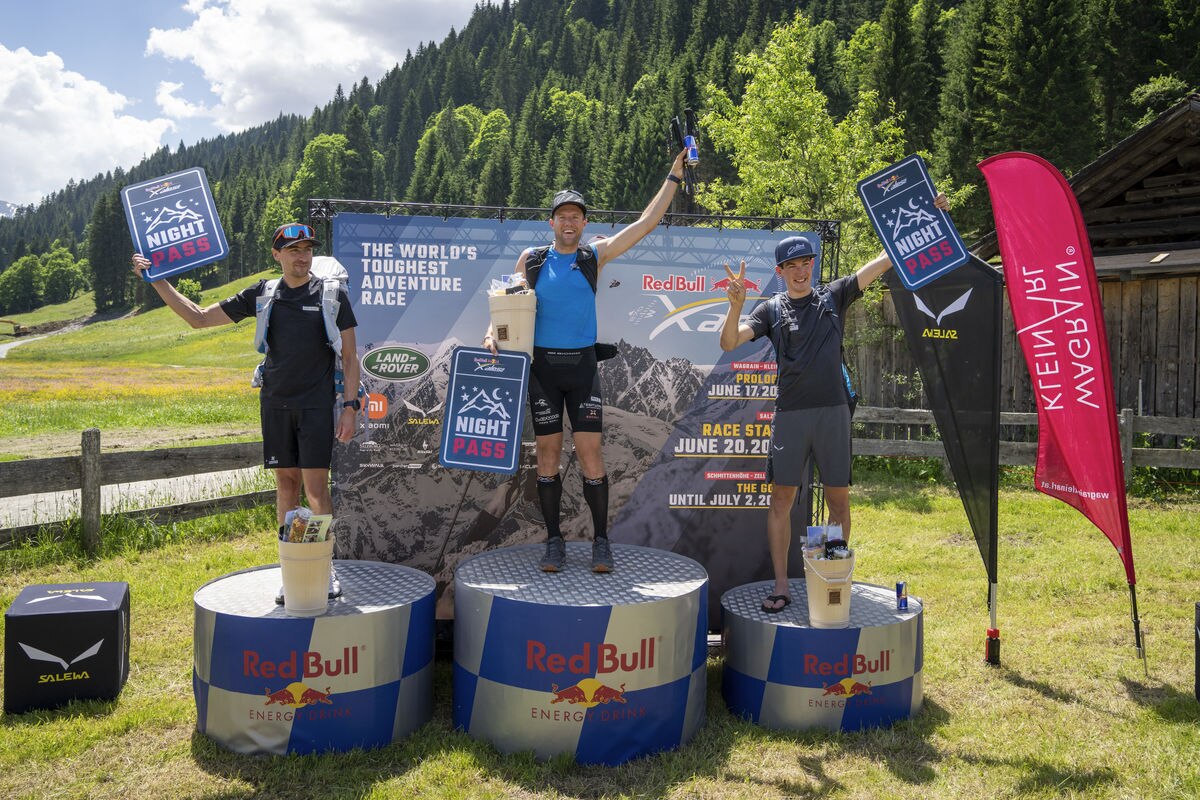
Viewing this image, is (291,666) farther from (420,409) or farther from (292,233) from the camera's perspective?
(292,233)

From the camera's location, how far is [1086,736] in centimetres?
400

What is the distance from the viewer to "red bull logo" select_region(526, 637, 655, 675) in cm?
366

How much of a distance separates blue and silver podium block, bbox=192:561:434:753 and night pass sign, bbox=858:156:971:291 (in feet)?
10.7

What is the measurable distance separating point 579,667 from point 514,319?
1.81 metres

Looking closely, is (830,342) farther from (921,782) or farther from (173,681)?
(173,681)

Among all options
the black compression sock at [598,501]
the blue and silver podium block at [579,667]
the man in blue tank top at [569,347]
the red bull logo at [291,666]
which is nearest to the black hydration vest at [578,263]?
the man in blue tank top at [569,347]

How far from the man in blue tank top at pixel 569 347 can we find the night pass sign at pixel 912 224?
1205mm

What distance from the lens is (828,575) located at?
4.06 metres

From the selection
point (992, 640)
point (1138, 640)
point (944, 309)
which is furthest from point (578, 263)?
point (1138, 640)

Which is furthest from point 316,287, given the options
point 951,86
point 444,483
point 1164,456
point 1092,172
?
point 951,86

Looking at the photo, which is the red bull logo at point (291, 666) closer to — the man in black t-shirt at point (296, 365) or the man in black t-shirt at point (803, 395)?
the man in black t-shirt at point (296, 365)

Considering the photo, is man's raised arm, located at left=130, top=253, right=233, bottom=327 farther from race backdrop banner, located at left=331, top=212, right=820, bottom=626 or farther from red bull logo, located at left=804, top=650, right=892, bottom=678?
red bull logo, located at left=804, top=650, right=892, bottom=678

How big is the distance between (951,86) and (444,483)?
39.0m

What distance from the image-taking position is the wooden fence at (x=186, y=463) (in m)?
6.67
